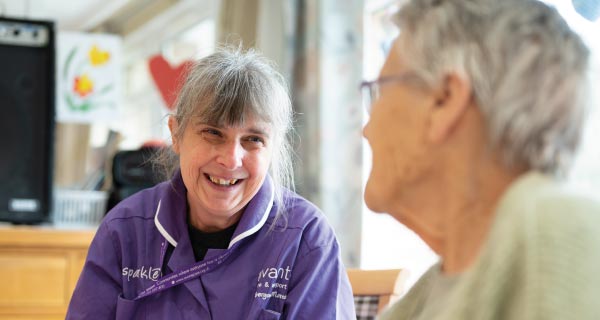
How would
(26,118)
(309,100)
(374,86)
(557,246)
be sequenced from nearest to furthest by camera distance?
1. (557,246)
2. (374,86)
3. (26,118)
4. (309,100)

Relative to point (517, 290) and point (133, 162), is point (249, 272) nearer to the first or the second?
point (517, 290)

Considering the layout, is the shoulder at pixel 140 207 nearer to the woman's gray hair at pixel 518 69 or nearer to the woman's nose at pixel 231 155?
the woman's nose at pixel 231 155

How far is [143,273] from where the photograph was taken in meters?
1.57

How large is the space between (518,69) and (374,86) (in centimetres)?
19

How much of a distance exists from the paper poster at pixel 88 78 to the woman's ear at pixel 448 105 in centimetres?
279

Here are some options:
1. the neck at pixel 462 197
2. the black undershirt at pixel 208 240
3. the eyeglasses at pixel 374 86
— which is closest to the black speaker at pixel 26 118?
the black undershirt at pixel 208 240

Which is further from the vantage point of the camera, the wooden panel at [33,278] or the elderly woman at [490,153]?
the wooden panel at [33,278]

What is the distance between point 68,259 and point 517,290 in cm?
195

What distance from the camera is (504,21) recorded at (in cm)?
78

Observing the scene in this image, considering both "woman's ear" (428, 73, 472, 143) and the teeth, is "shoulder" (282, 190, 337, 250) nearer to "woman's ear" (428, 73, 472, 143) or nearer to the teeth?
the teeth

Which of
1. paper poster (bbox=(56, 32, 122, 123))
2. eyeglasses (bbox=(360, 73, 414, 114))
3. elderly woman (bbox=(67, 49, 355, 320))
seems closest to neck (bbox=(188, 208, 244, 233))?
elderly woman (bbox=(67, 49, 355, 320))

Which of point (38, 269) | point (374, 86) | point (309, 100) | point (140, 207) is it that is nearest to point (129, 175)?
point (38, 269)

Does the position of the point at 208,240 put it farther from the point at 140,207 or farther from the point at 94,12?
the point at 94,12

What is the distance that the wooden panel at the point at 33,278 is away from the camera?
236 centimetres
